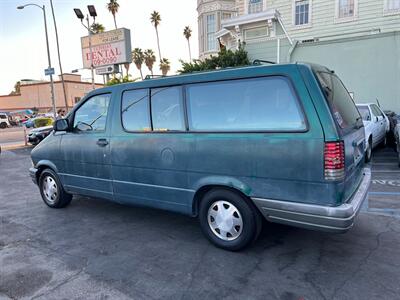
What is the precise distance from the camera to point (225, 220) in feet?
11.6

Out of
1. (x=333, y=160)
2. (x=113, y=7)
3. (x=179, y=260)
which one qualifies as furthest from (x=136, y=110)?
(x=113, y=7)

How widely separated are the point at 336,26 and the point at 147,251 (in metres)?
16.3

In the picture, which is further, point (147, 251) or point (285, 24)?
point (285, 24)

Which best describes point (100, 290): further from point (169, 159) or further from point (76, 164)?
point (76, 164)

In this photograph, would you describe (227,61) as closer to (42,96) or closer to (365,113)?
(365,113)

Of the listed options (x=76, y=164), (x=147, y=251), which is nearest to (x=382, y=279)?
(x=147, y=251)

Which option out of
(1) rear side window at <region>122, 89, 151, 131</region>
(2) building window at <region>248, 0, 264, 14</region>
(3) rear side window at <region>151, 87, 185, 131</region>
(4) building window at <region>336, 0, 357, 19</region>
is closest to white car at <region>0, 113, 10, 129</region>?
(2) building window at <region>248, 0, 264, 14</region>

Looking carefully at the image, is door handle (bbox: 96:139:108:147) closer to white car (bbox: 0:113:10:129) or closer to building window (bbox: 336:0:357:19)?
building window (bbox: 336:0:357:19)

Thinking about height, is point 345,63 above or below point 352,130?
above

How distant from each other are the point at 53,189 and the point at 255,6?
662 inches

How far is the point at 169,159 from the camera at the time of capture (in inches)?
149

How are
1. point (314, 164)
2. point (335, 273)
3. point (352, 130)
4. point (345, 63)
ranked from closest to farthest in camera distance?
point (314, 164) < point (335, 273) < point (352, 130) < point (345, 63)

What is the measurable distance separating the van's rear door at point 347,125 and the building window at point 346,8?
14.5 meters

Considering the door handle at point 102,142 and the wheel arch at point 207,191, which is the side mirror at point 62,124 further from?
the wheel arch at point 207,191
